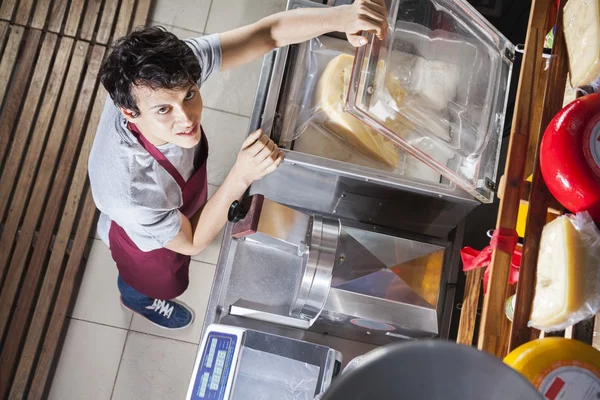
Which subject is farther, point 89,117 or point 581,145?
point 89,117

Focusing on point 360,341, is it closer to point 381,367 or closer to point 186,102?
point 186,102

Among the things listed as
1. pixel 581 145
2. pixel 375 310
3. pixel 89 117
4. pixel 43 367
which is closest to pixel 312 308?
pixel 375 310

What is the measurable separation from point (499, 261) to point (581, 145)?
29cm

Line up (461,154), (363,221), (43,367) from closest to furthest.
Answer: (461,154) < (363,221) < (43,367)

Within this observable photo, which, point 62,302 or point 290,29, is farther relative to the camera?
point 62,302

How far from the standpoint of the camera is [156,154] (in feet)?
5.24

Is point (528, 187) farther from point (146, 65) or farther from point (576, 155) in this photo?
point (146, 65)

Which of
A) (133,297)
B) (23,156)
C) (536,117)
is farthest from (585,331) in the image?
(23,156)

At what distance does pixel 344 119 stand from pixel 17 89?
2.04 meters

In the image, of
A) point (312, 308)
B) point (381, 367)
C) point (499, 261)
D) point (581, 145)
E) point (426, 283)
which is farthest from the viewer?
point (426, 283)

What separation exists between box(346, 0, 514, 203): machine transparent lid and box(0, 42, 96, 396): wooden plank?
1.87 metres

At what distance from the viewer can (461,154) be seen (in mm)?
1647

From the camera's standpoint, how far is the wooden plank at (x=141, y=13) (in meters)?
2.97

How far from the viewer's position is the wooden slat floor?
265 centimetres
